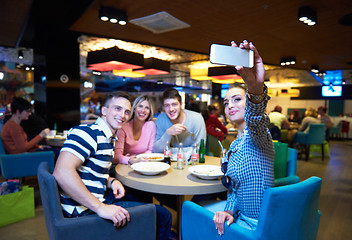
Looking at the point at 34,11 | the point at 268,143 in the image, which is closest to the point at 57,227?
the point at 268,143

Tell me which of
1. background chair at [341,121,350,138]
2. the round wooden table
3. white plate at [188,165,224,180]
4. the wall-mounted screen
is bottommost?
background chair at [341,121,350,138]

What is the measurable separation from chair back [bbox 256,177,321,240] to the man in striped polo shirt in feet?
2.52

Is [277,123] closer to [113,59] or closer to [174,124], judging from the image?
[113,59]

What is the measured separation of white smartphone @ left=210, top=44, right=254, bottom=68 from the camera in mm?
622

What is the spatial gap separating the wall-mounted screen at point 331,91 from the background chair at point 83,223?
52.7 feet

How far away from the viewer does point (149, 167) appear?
6.30ft

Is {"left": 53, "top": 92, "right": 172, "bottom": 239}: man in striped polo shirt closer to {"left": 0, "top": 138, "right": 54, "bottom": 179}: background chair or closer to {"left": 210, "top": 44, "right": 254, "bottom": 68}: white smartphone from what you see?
{"left": 210, "top": 44, "right": 254, "bottom": 68}: white smartphone

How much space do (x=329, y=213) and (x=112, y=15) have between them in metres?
4.29

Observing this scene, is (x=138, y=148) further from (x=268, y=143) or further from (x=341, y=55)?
(x=341, y=55)

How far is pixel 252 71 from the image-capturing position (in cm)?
106

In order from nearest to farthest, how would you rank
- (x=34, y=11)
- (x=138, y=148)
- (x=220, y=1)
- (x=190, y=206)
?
1. (x=190, y=206)
2. (x=138, y=148)
3. (x=220, y=1)
4. (x=34, y=11)

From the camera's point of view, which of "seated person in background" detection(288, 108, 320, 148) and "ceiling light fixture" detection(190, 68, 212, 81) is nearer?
"seated person in background" detection(288, 108, 320, 148)

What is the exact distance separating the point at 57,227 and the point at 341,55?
826 cm

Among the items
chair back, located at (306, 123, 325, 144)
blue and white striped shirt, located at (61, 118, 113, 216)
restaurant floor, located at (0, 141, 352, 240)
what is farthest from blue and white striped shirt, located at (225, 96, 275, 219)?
chair back, located at (306, 123, 325, 144)
